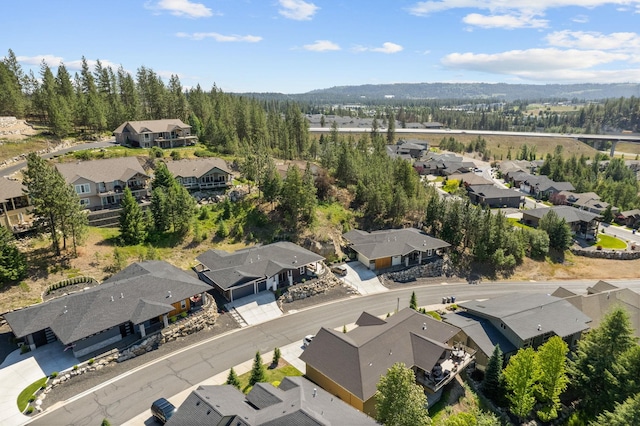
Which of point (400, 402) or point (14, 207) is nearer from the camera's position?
point (400, 402)

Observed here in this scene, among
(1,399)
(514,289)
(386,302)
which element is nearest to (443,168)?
(514,289)

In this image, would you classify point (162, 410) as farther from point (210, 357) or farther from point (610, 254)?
point (610, 254)

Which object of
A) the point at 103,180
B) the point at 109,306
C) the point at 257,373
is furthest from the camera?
the point at 103,180

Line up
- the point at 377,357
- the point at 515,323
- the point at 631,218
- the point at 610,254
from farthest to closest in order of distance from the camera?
the point at 631,218 < the point at 610,254 < the point at 515,323 < the point at 377,357

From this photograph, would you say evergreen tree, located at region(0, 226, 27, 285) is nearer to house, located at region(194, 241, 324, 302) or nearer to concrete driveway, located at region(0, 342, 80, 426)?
concrete driveway, located at region(0, 342, 80, 426)

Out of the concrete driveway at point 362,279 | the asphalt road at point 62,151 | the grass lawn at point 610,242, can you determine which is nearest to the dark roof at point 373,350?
the concrete driveway at point 362,279

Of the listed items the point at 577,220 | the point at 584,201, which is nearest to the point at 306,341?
the point at 577,220
